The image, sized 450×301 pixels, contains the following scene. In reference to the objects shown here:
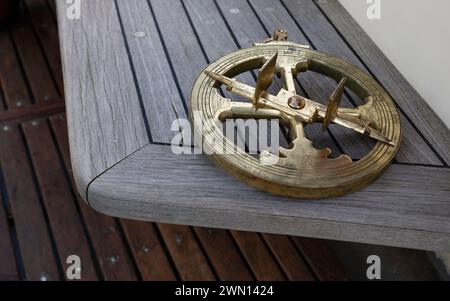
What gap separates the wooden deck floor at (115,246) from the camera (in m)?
1.43

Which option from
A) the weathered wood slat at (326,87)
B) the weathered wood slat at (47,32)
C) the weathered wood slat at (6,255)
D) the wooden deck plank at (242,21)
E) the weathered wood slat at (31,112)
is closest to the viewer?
the weathered wood slat at (326,87)

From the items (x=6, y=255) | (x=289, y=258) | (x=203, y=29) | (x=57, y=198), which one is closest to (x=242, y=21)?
(x=203, y=29)

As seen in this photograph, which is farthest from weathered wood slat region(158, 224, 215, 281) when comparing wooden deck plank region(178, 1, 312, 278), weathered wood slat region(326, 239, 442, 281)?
wooden deck plank region(178, 1, 312, 278)

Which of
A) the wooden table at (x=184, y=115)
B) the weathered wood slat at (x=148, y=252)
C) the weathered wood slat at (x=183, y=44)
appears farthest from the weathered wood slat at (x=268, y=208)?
the weathered wood slat at (x=148, y=252)

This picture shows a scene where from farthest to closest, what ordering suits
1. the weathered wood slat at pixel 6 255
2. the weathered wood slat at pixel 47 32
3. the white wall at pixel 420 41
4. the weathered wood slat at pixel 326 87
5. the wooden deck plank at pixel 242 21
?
the weathered wood slat at pixel 47 32, the weathered wood slat at pixel 6 255, the wooden deck plank at pixel 242 21, the white wall at pixel 420 41, the weathered wood slat at pixel 326 87

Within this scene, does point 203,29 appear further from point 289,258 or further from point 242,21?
point 289,258

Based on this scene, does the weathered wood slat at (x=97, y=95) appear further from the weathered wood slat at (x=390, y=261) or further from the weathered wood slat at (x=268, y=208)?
the weathered wood slat at (x=390, y=261)

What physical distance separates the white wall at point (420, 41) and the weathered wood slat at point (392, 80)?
0.07 ft

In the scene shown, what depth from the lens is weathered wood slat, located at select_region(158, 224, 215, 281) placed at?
4.76 ft

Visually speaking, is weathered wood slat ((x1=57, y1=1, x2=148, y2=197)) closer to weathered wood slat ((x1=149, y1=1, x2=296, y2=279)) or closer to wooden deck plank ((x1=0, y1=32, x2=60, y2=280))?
weathered wood slat ((x1=149, y1=1, x2=296, y2=279))

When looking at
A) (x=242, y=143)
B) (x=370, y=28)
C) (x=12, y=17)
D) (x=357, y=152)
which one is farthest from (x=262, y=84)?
(x=12, y=17)

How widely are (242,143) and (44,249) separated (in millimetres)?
844

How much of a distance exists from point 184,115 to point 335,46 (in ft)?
1.47

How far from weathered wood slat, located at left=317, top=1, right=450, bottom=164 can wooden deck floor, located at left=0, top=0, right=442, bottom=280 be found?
405 mm
